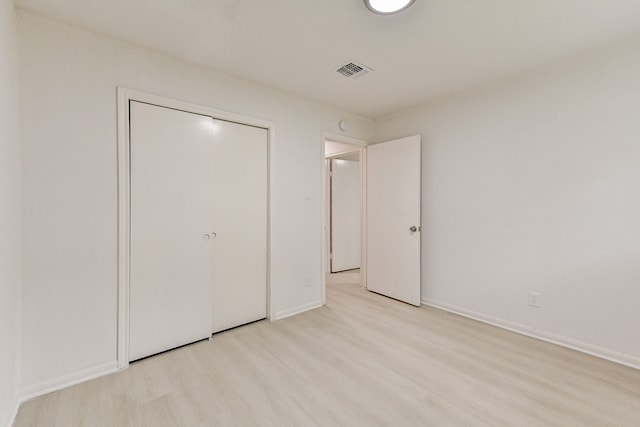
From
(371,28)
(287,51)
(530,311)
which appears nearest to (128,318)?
(287,51)

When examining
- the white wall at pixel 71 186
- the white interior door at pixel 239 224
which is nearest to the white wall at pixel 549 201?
the white interior door at pixel 239 224

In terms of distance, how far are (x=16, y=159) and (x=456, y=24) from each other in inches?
112

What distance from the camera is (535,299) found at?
250 centimetres

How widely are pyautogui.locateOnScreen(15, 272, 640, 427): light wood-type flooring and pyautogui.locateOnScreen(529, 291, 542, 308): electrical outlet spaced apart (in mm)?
313

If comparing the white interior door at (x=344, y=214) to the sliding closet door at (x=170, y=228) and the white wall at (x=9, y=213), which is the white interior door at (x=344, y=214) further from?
the white wall at (x=9, y=213)

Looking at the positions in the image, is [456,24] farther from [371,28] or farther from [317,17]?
[317,17]

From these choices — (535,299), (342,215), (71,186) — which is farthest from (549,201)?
(71,186)

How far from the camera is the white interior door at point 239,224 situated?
259cm

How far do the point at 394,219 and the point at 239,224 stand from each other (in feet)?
6.28

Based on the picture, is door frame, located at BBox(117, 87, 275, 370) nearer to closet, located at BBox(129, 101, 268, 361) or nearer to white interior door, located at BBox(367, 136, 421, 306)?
closet, located at BBox(129, 101, 268, 361)

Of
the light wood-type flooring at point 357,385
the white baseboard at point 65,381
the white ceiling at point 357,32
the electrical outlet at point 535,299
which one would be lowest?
the light wood-type flooring at point 357,385

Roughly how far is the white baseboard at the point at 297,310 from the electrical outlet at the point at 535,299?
2.08 meters

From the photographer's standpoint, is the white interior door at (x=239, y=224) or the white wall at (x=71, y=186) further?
the white interior door at (x=239, y=224)

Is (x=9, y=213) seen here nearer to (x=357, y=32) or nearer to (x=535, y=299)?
(x=357, y=32)
